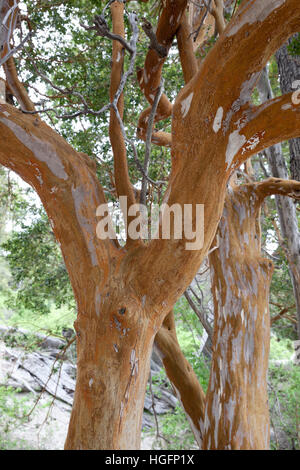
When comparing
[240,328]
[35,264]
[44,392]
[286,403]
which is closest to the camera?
[240,328]

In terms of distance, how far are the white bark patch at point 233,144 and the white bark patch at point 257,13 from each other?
50 centimetres

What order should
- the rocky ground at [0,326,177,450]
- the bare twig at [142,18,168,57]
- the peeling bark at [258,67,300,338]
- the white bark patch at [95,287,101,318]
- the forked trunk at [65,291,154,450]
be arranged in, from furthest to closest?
the rocky ground at [0,326,177,450], the peeling bark at [258,67,300,338], the bare twig at [142,18,168,57], the white bark patch at [95,287,101,318], the forked trunk at [65,291,154,450]

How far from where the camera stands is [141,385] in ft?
6.15

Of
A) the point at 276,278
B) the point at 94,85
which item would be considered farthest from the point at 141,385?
the point at 276,278

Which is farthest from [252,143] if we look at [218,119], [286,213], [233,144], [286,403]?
[286,403]

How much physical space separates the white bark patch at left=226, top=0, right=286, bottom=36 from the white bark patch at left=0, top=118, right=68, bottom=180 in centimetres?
114

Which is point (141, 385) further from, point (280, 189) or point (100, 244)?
point (280, 189)

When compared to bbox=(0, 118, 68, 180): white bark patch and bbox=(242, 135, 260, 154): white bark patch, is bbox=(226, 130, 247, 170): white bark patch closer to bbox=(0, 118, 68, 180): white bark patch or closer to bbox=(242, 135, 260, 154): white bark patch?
bbox=(242, 135, 260, 154): white bark patch

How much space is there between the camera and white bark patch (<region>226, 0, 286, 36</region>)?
1.78 m

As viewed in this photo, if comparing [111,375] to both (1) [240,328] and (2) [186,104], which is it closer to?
(1) [240,328]

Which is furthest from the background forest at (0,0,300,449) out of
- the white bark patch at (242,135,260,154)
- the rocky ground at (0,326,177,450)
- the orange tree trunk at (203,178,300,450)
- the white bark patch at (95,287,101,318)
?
the rocky ground at (0,326,177,450)

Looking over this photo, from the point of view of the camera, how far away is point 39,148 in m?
2.11

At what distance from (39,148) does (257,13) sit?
1.30 metres

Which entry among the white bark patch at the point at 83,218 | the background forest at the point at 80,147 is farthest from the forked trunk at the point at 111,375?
the background forest at the point at 80,147
